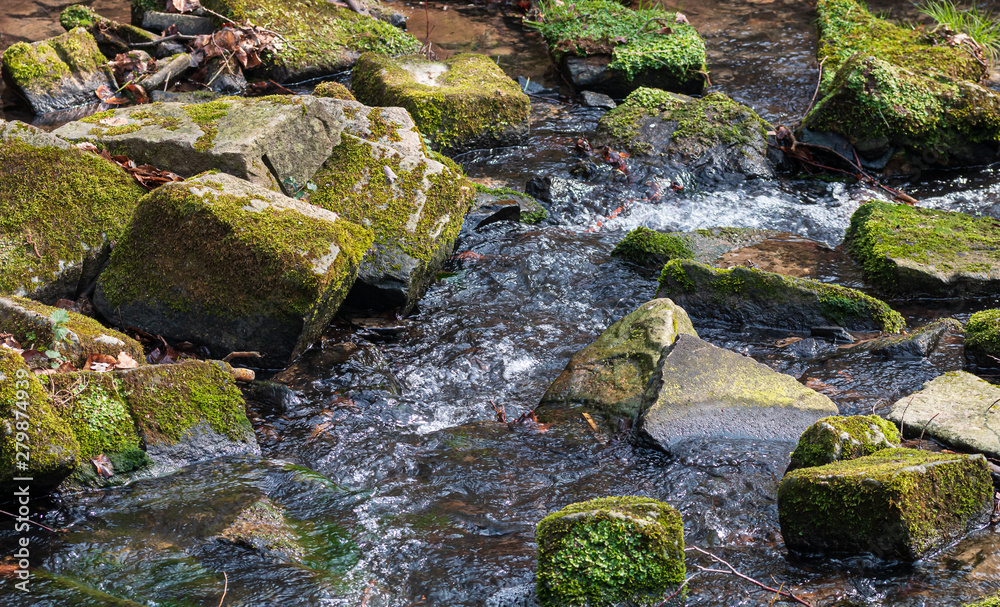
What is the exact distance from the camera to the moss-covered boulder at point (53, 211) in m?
4.72

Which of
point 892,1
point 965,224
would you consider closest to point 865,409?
point 965,224

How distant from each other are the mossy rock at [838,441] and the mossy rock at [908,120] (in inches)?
196

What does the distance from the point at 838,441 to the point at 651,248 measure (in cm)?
285

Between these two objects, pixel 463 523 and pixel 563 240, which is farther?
pixel 563 240

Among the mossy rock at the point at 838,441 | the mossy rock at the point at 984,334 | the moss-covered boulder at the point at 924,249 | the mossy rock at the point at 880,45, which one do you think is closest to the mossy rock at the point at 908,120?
the mossy rock at the point at 880,45

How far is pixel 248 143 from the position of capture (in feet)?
17.4

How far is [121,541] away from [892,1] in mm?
12738

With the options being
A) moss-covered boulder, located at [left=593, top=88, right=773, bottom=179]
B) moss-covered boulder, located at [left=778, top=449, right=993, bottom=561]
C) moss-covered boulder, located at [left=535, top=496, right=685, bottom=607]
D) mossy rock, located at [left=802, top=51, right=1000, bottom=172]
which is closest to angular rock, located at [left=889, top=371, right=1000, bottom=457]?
moss-covered boulder, located at [left=778, top=449, right=993, bottom=561]

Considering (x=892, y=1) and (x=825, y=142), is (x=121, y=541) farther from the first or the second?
(x=892, y=1)

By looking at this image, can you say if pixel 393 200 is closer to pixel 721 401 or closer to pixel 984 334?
pixel 721 401

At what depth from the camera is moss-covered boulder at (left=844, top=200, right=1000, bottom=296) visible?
5.60 m

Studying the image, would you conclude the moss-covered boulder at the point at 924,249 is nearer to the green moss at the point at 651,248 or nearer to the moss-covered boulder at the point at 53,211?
the green moss at the point at 651,248

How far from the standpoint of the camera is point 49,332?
12.9 feet

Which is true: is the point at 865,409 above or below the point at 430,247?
below
